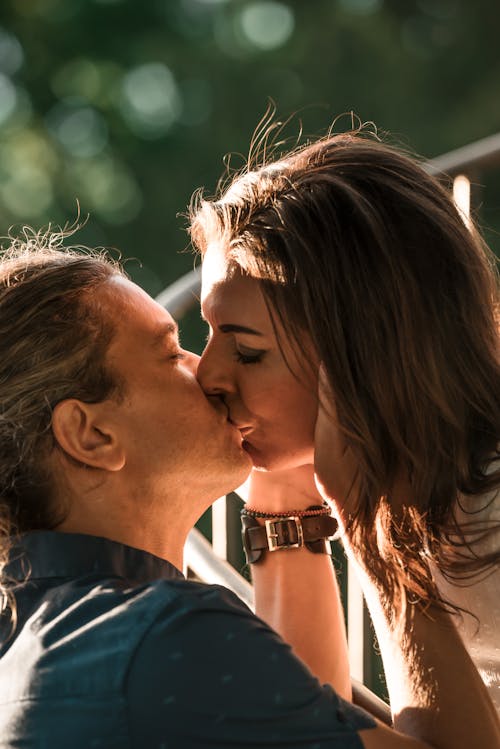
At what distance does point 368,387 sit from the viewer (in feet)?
5.82

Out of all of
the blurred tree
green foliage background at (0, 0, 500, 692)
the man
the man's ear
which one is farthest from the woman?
the blurred tree

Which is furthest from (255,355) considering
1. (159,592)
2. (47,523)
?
(159,592)

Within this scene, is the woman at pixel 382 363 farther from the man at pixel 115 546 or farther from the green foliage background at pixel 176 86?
the green foliage background at pixel 176 86

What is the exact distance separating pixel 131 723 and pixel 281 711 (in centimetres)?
19

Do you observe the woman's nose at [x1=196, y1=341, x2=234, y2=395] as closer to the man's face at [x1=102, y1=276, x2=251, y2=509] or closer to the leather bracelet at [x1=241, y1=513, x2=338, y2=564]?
the man's face at [x1=102, y1=276, x2=251, y2=509]

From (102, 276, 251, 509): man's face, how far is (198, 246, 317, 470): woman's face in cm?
4

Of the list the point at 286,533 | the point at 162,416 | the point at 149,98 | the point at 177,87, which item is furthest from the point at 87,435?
the point at 149,98

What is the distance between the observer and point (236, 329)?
1882 mm

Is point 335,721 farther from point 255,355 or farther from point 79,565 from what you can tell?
point 255,355

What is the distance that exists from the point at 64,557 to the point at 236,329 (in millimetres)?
531

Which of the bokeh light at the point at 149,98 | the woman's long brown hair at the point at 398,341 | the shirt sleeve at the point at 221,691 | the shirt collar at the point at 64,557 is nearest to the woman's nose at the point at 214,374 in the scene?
the woman's long brown hair at the point at 398,341

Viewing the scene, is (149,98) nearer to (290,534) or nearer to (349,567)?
(349,567)

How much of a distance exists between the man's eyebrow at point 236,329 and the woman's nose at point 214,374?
40 mm

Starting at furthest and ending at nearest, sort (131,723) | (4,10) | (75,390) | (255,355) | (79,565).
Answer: (4,10) → (255,355) → (75,390) → (79,565) → (131,723)
